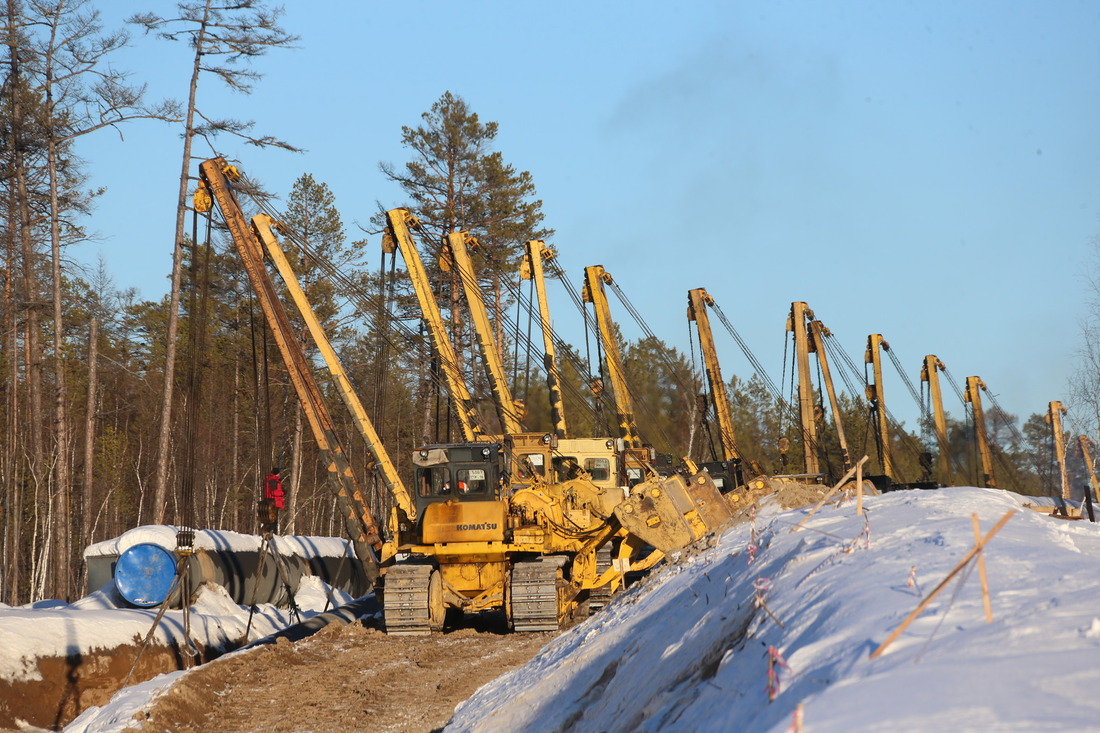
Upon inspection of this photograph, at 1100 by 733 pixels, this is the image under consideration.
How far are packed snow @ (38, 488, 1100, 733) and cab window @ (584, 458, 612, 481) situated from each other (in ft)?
42.8

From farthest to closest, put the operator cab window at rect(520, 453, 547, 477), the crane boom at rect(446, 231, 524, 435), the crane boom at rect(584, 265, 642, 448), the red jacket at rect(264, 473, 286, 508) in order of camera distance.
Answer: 1. the crane boom at rect(584, 265, 642, 448)
2. the crane boom at rect(446, 231, 524, 435)
3. the operator cab window at rect(520, 453, 547, 477)
4. the red jacket at rect(264, 473, 286, 508)

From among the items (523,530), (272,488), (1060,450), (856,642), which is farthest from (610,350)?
(856,642)

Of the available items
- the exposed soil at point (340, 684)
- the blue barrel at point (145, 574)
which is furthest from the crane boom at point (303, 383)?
the exposed soil at point (340, 684)

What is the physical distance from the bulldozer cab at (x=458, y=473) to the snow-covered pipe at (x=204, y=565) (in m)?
3.37

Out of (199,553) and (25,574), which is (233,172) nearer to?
(199,553)

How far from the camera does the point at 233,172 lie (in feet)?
78.7

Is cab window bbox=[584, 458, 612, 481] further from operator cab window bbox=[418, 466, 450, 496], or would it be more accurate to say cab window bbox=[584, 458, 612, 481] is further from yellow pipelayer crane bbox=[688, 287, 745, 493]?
yellow pipelayer crane bbox=[688, 287, 745, 493]

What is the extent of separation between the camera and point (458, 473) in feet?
64.7

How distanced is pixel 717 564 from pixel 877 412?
37.8m

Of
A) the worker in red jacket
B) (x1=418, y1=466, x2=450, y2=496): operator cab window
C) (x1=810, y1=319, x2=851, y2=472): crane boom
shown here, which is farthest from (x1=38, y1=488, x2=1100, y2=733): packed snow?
(x1=810, y1=319, x2=851, y2=472): crane boom

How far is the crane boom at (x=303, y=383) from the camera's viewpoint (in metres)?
23.2

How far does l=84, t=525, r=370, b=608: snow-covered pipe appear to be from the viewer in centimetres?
2017

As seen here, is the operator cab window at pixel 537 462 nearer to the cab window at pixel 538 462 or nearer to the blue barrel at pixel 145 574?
the cab window at pixel 538 462

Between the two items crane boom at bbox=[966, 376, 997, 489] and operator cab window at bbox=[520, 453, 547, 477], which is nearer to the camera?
operator cab window at bbox=[520, 453, 547, 477]
